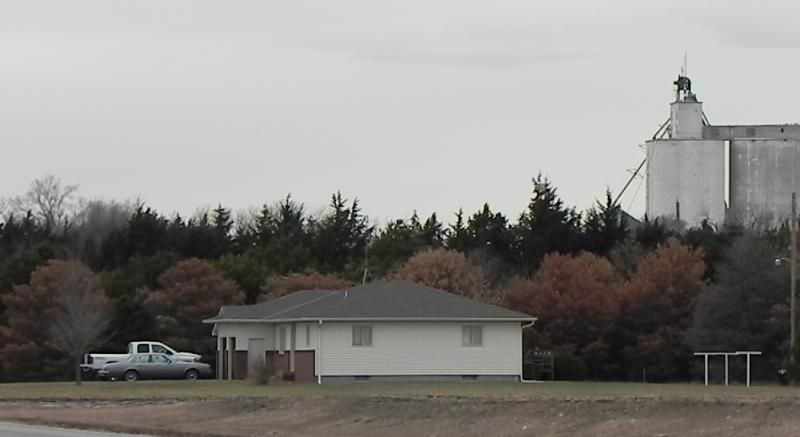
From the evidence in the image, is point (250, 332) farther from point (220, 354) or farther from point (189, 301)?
point (189, 301)

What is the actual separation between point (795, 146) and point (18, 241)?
164 feet

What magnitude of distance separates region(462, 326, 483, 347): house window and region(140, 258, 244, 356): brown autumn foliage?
19.0 meters

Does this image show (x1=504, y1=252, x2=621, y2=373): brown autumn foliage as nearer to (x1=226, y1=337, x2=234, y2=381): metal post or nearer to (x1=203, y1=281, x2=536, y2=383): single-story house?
(x1=203, y1=281, x2=536, y2=383): single-story house

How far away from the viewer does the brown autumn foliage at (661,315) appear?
7425cm

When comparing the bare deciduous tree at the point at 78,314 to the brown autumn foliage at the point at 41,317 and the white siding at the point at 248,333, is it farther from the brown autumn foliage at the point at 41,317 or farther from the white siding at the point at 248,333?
the white siding at the point at 248,333

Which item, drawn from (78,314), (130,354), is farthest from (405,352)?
(78,314)

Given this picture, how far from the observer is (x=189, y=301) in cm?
8138

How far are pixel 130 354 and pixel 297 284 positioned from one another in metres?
14.7

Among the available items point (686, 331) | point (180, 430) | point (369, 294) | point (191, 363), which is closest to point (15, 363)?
point (191, 363)

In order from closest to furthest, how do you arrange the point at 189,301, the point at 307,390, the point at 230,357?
1. the point at 307,390
2. the point at 230,357
3. the point at 189,301

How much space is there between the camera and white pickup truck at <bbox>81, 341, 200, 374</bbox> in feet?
230


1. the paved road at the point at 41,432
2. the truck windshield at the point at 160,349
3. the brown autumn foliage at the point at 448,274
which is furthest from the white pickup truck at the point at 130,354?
the paved road at the point at 41,432

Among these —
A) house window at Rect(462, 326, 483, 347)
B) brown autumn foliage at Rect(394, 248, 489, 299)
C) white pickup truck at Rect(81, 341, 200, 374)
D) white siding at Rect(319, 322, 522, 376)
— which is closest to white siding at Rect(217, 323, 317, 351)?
white pickup truck at Rect(81, 341, 200, 374)

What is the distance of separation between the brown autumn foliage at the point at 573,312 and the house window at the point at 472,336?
10750 millimetres
